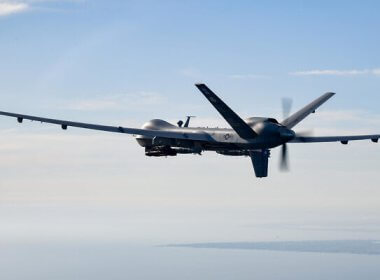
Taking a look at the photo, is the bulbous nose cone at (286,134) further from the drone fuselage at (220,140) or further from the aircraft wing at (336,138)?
the aircraft wing at (336,138)

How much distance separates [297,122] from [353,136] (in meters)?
7.32

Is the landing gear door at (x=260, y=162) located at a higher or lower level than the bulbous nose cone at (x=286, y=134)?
lower

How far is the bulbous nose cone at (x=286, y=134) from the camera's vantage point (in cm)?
8588

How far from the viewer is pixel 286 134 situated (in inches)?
3391

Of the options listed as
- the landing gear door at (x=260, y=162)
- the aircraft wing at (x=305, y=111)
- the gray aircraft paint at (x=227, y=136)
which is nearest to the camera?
the gray aircraft paint at (x=227, y=136)

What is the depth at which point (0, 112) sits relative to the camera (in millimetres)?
96312

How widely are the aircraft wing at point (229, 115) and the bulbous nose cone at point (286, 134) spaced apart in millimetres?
2955

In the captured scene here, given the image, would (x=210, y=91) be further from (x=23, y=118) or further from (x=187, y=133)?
(x=23, y=118)

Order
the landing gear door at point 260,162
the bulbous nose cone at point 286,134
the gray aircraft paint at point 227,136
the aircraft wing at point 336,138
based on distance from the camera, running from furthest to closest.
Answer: the aircraft wing at point 336,138 < the landing gear door at point 260,162 < the bulbous nose cone at point 286,134 < the gray aircraft paint at point 227,136

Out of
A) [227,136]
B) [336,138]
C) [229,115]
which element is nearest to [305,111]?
[336,138]

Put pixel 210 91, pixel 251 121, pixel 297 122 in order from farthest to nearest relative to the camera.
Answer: pixel 297 122 → pixel 251 121 → pixel 210 91

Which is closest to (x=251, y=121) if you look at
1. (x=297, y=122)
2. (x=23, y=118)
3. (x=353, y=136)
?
(x=297, y=122)

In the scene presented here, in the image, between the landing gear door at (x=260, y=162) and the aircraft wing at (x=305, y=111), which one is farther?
the aircraft wing at (x=305, y=111)

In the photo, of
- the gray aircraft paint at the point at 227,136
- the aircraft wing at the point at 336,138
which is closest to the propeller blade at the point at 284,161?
the gray aircraft paint at the point at 227,136
